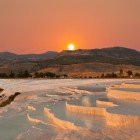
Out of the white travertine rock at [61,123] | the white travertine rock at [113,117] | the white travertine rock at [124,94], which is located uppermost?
the white travertine rock at [124,94]

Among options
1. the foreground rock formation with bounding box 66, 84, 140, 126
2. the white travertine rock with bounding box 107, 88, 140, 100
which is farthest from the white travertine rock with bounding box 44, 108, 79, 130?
the white travertine rock with bounding box 107, 88, 140, 100

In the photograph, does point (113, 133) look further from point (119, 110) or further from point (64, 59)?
point (64, 59)

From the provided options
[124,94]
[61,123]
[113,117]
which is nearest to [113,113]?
[113,117]

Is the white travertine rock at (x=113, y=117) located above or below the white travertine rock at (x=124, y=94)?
below

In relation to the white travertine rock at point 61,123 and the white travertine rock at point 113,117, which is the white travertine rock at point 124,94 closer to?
the white travertine rock at point 113,117

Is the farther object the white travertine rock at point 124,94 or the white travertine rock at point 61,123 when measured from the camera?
the white travertine rock at point 124,94

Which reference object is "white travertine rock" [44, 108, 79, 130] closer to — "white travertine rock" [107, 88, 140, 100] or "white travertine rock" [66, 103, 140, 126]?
"white travertine rock" [66, 103, 140, 126]

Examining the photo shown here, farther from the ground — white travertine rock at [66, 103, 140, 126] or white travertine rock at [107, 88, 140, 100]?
white travertine rock at [107, 88, 140, 100]

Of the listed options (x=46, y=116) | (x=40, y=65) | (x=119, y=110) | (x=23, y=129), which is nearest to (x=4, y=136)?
(x=23, y=129)

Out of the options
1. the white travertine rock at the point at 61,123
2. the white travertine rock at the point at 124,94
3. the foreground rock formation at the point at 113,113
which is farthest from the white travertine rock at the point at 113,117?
the white travertine rock at the point at 124,94

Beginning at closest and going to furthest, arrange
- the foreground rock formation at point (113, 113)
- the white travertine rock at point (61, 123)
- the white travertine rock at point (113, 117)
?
the white travertine rock at point (113, 117)
the foreground rock formation at point (113, 113)
the white travertine rock at point (61, 123)

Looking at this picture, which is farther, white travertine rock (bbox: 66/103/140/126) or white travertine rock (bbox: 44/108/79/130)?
white travertine rock (bbox: 44/108/79/130)

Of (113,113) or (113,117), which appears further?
(113,113)

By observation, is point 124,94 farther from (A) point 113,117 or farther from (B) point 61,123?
(A) point 113,117
